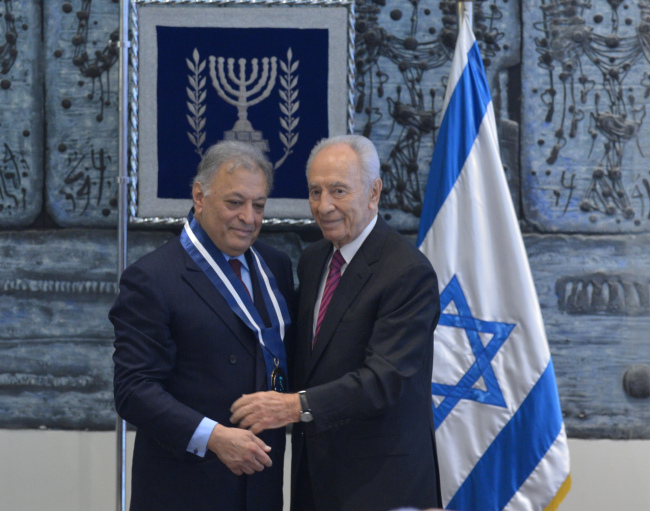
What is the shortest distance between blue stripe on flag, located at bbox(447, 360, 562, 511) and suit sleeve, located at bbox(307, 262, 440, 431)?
2.41 ft

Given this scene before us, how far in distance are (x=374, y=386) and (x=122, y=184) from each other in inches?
56.3

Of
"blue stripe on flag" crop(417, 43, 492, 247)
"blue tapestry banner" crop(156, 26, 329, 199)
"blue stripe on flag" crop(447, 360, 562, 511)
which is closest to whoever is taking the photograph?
"blue stripe on flag" crop(447, 360, 562, 511)

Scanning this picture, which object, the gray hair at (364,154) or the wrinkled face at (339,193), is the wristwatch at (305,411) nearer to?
the wrinkled face at (339,193)

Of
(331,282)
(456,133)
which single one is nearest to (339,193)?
(331,282)

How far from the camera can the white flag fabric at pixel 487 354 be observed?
2.51 m

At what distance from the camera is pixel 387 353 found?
6.08 feet

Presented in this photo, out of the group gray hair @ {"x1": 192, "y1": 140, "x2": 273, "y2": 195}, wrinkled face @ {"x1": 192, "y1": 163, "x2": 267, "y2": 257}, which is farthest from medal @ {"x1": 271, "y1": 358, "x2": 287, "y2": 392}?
gray hair @ {"x1": 192, "y1": 140, "x2": 273, "y2": 195}

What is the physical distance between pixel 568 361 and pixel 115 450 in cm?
191

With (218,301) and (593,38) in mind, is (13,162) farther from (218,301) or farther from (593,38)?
(593,38)

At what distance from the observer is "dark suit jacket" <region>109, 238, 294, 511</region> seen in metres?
1.84

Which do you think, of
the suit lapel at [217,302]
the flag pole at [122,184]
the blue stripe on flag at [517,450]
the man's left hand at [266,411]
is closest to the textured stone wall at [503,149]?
the flag pole at [122,184]

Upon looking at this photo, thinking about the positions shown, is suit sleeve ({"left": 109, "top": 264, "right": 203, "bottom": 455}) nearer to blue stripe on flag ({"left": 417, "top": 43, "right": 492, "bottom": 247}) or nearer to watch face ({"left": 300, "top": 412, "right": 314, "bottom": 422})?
watch face ({"left": 300, "top": 412, "right": 314, "bottom": 422})

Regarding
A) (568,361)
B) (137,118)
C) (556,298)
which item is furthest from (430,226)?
(137,118)

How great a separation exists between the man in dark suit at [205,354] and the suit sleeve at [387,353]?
198mm
